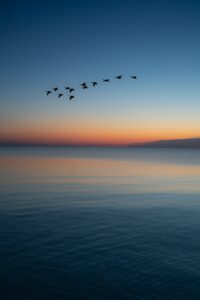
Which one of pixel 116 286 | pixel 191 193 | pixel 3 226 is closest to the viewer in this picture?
pixel 116 286

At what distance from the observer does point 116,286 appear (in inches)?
516

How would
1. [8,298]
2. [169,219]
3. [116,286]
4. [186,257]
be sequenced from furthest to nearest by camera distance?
[169,219] → [186,257] → [116,286] → [8,298]

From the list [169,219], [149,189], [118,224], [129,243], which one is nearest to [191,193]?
[149,189]

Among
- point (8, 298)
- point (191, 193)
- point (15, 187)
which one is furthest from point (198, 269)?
point (15, 187)

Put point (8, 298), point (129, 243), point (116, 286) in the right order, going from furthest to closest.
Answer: point (129, 243)
point (116, 286)
point (8, 298)

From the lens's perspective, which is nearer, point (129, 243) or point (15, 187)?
point (129, 243)

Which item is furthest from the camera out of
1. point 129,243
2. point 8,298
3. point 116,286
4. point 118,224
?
point 118,224

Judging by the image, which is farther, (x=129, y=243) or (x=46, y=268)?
(x=129, y=243)

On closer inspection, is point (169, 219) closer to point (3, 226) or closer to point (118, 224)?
point (118, 224)

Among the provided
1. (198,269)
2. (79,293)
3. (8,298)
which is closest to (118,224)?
(198,269)

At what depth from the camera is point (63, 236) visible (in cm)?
1906

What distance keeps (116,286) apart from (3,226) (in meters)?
10.6

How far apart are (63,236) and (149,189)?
78.4ft

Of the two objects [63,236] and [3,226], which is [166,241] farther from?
[3,226]
